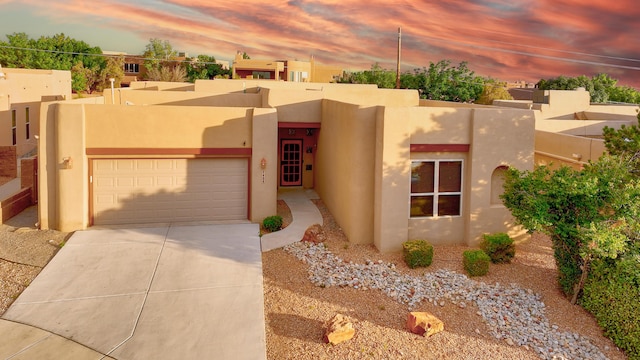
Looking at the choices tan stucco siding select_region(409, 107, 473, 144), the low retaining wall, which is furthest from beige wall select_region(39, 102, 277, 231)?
tan stucco siding select_region(409, 107, 473, 144)

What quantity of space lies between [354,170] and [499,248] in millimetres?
4510

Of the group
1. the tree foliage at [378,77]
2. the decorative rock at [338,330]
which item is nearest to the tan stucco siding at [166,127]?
the decorative rock at [338,330]

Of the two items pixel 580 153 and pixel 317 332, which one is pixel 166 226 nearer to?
pixel 317 332

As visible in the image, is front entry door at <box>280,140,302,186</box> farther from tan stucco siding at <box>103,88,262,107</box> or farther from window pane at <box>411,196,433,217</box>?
window pane at <box>411,196,433,217</box>

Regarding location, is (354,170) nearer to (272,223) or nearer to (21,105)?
(272,223)

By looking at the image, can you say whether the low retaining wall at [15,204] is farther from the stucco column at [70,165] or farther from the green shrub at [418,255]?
the green shrub at [418,255]

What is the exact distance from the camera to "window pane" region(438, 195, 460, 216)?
13.4 m

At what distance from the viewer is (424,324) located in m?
8.62

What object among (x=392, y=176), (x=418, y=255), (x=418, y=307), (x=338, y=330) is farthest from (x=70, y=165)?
(x=418, y=307)

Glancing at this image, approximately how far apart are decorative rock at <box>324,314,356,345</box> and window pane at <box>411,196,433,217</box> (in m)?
5.39

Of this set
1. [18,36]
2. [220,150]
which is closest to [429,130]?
[220,150]

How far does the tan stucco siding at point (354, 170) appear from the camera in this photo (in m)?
13.0

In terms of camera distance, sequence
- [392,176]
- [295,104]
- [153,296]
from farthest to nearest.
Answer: [295,104] → [392,176] → [153,296]

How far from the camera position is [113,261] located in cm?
1159
